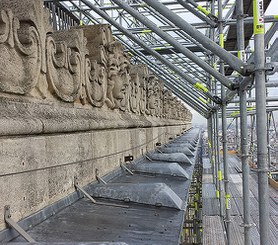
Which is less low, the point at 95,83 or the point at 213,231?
the point at 95,83

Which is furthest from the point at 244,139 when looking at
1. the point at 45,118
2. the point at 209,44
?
the point at 45,118

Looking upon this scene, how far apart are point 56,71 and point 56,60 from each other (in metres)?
0.09

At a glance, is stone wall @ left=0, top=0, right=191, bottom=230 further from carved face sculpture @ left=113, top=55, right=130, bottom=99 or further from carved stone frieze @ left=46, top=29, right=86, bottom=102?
carved face sculpture @ left=113, top=55, right=130, bottom=99

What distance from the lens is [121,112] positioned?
574 cm

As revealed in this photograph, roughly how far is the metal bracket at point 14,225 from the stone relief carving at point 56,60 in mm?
742

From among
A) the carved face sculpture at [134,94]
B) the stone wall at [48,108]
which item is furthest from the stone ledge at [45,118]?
the carved face sculpture at [134,94]

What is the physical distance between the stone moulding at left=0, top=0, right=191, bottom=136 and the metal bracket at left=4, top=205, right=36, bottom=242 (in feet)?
1.78

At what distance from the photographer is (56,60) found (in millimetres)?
3301

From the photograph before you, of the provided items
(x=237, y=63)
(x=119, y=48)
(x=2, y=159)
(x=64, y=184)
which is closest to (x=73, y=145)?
(x=64, y=184)

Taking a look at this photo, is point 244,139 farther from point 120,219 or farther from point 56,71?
point 56,71

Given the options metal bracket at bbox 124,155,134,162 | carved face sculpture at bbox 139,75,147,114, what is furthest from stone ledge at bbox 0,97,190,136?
carved face sculpture at bbox 139,75,147,114

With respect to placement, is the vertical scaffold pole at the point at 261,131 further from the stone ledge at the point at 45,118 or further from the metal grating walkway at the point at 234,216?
the metal grating walkway at the point at 234,216

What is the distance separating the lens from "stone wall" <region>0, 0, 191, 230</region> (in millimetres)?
2510

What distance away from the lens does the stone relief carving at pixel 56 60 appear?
262 cm
